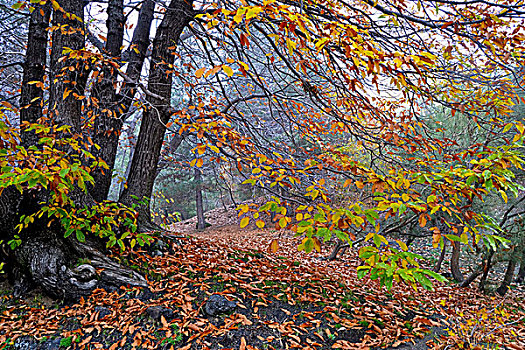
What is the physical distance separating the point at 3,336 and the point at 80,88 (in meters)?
2.70

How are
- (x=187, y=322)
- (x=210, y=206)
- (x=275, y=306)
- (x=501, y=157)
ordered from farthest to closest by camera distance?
1. (x=210, y=206)
2. (x=275, y=306)
3. (x=187, y=322)
4. (x=501, y=157)

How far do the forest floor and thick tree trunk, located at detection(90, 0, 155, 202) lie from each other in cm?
116

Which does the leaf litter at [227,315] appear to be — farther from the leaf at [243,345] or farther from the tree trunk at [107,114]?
the tree trunk at [107,114]

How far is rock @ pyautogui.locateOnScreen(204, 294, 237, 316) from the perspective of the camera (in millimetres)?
2859

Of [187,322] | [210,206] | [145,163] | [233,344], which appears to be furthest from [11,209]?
[210,206]

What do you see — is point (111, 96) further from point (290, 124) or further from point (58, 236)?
point (290, 124)

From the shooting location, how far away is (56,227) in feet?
10.7

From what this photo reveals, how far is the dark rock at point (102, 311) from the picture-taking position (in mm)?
2820

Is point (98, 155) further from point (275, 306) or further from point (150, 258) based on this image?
point (275, 306)

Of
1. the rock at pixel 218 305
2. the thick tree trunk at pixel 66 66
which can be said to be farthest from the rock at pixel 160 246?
the thick tree trunk at pixel 66 66

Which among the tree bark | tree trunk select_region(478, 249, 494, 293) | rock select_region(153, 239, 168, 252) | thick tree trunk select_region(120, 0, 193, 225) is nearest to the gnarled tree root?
rock select_region(153, 239, 168, 252)

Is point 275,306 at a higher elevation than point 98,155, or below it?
below

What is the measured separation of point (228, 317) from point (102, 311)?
1.23m

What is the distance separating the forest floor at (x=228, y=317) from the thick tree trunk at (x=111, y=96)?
1161mm
